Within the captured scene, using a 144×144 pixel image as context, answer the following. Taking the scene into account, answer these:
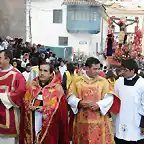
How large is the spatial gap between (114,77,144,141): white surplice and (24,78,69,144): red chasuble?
84 centimetres

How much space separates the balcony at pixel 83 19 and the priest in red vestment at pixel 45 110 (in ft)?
91.9

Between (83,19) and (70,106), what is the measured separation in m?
29.8

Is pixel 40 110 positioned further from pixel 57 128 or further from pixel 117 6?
pixel 117 6

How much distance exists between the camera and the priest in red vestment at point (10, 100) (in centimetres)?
521

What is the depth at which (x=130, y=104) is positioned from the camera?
5.59 m

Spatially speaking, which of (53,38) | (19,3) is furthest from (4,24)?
(53,38)

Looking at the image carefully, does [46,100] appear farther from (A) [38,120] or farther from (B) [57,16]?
(B) [57,16]

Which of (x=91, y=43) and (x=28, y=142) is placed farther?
(x=91, y=43)

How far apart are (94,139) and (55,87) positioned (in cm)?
94

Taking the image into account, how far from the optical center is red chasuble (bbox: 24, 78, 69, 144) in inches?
200

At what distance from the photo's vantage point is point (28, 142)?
5.23 m

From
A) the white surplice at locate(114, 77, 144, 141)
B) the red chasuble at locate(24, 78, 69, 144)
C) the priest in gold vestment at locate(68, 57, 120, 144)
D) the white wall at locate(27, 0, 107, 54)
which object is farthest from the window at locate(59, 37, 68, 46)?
the red chasuble at locate(24, 78, 69, 144)

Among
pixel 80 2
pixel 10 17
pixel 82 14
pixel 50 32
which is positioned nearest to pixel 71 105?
pixel 10 17

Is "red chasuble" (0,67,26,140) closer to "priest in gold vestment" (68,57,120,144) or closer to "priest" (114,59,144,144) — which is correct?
"priest in gold vestment" (68,57,120,144)
